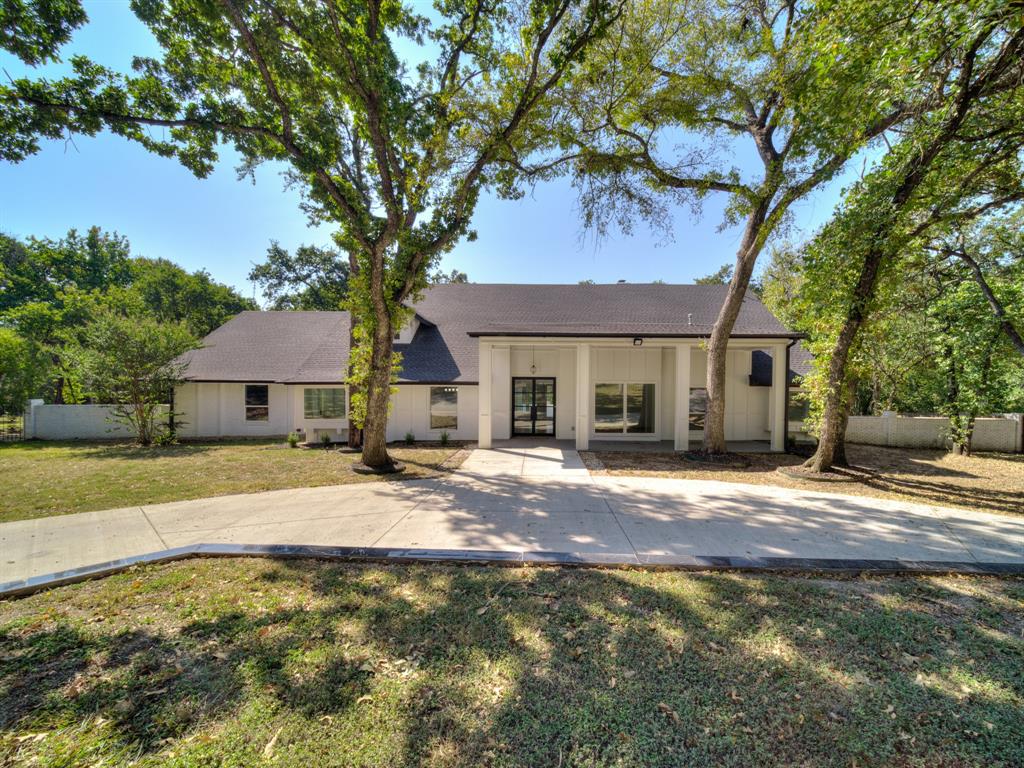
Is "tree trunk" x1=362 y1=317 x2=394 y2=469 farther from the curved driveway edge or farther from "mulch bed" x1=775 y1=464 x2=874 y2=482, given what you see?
"mulch bed" x1=775 y1=464 x2=874 y2=482

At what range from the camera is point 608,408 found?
14352 millimetres

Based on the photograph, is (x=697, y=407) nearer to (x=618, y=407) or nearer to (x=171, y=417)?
(x=618, y=407)

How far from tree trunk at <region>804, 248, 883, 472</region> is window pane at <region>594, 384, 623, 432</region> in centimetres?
604

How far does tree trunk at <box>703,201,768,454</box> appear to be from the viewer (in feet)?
33.1

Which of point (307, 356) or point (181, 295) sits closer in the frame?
point (307, 356)

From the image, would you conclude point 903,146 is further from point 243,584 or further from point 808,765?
point 243,584

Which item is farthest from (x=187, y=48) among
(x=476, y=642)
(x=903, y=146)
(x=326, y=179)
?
(x=903, y=146)

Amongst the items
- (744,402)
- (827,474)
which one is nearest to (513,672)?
(827,474)

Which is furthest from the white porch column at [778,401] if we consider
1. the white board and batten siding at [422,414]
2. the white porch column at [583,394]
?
the white board and batten siding at [422,414]

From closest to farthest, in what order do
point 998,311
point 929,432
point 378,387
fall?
point 378,387, point 998,311, point 929,432

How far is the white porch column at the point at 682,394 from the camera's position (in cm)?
1199

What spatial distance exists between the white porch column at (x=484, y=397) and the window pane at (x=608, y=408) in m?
4.26

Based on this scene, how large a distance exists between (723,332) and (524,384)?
6702 mm

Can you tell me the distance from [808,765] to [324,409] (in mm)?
14643
